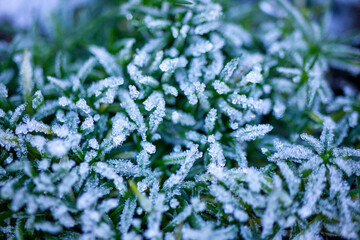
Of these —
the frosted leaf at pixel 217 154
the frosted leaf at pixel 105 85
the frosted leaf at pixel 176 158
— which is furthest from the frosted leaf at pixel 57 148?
the frosted leaf at pixel 217 154

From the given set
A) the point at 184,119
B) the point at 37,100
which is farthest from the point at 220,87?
the point at 37,100

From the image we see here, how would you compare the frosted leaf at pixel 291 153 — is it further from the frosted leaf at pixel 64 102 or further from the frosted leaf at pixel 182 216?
the frosted leaf at pixel 64 102

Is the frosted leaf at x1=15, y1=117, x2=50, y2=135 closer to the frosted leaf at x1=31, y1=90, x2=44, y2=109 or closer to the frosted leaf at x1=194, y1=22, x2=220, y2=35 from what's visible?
the frosted leaf at x1=31, y1=90, x2=44, y2=109

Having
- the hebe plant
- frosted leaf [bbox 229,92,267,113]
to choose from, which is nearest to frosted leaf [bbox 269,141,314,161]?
the hebe plant

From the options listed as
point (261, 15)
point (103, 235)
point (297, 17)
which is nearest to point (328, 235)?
point (103, 235)

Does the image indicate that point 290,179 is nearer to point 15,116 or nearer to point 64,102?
point 64,102

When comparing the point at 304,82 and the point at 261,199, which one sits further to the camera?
the point at 304,82

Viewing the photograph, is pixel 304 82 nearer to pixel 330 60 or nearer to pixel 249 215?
pixel 330 60
